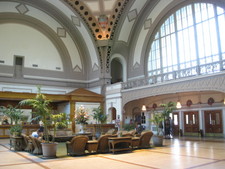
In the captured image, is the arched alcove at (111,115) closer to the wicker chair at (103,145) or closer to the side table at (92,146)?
the wicker chair at (103,145)

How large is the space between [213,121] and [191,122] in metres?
1.72

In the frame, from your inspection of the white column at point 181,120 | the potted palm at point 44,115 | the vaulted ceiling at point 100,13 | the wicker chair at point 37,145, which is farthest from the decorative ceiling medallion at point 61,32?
the wicker chair at point 37,145

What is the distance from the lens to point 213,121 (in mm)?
16172

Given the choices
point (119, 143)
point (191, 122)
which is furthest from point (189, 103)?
point (119, 143)

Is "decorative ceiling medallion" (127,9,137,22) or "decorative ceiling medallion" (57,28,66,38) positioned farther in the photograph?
"decorative ceiling medallion" (57,28,66,38)

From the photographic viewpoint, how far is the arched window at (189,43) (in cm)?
1496

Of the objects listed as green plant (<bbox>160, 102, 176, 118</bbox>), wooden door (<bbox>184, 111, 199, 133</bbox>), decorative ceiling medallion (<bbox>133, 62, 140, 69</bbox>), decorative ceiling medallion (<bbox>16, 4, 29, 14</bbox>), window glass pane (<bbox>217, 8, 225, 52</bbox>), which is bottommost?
wooden door (<bbox>184, 111, 199, 133</bbox>)

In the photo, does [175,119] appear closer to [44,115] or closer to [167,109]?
[167,109]

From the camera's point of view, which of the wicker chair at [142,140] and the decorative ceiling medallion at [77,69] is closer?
the wicker chair at [142,140]

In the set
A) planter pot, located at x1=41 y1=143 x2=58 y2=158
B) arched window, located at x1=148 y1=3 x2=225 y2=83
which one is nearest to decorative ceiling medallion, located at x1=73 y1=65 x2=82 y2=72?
arched window, located at x1=148 y1=3 x2=225 y2=83

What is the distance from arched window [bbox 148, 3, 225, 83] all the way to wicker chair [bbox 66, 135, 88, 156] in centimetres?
768

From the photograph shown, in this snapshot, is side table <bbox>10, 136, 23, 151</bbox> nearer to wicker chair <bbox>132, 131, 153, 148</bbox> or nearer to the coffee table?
the coffee table

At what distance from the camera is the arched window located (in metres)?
15.0

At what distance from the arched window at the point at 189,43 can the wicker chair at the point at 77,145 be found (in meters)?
7.68
